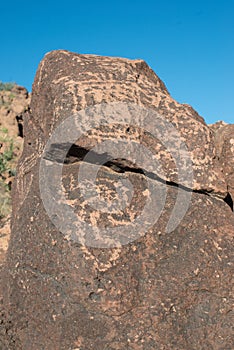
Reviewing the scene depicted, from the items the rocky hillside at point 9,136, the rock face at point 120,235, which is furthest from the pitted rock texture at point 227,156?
the rocky hillside at point 9,136

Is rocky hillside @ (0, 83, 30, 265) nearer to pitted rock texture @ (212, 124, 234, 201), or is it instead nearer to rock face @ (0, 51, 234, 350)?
rock face @ (0, 51, 234, 350)

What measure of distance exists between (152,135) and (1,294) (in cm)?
204

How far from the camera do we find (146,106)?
374cm

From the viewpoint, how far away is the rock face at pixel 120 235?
10.8 feet

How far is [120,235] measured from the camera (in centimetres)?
342

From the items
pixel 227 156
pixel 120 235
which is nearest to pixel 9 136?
pixel 227 156

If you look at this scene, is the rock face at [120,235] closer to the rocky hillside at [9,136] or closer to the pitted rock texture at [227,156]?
the pitted rock texture at [227,156]

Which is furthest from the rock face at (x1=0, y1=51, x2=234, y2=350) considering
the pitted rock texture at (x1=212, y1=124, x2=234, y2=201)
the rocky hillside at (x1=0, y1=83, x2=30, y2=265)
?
the rocky hillside at (x1=0, y1=83, x2=30, y2=265)

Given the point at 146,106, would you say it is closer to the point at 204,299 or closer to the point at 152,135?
the point at 152,135

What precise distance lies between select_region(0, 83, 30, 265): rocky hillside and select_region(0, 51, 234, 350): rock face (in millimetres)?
1455

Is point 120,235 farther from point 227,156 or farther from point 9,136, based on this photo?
point 9,136

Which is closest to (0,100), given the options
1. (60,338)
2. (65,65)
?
(65,65)

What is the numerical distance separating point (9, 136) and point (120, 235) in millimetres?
11297

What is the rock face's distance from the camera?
130 inches
